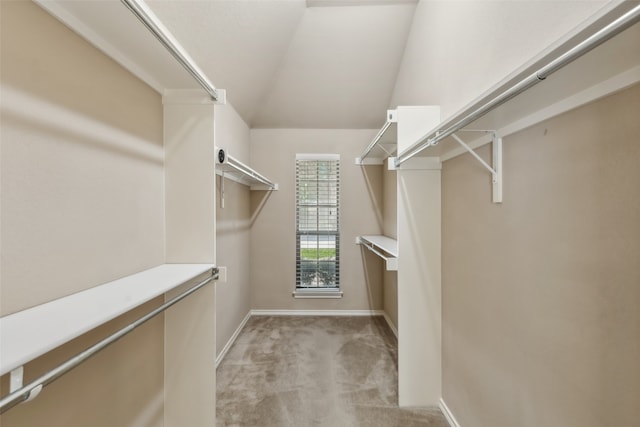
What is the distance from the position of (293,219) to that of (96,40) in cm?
299

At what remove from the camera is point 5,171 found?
0.81 m

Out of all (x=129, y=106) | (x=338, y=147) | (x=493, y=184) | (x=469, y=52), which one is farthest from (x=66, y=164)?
(x=338, y=147)

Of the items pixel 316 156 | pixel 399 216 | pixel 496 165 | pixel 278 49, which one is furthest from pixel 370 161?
pixel 496 165

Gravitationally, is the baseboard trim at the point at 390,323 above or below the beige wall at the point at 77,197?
below

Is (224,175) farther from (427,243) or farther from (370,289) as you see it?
(370,289)

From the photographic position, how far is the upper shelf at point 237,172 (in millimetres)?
2137

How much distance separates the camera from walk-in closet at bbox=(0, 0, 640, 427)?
82cm

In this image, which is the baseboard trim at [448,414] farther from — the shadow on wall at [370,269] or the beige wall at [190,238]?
the shadow on wall at [370,269]

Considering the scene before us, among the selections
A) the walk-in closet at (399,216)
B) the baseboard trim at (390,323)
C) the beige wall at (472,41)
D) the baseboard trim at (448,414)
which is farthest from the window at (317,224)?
the baseboard trim at (448,414)

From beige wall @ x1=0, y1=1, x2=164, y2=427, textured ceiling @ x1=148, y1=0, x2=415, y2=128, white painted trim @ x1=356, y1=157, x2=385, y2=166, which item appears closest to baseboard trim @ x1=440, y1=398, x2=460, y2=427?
beige wall @ x1=0, y1=1, x2=164, y2=427

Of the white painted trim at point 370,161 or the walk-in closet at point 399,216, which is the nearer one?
the walk-in closet at point 399,216

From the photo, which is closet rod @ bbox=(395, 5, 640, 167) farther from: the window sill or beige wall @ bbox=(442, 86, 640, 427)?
the window sill

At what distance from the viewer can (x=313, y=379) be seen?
2.40 metres

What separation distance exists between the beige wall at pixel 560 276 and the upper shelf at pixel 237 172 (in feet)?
5.36
